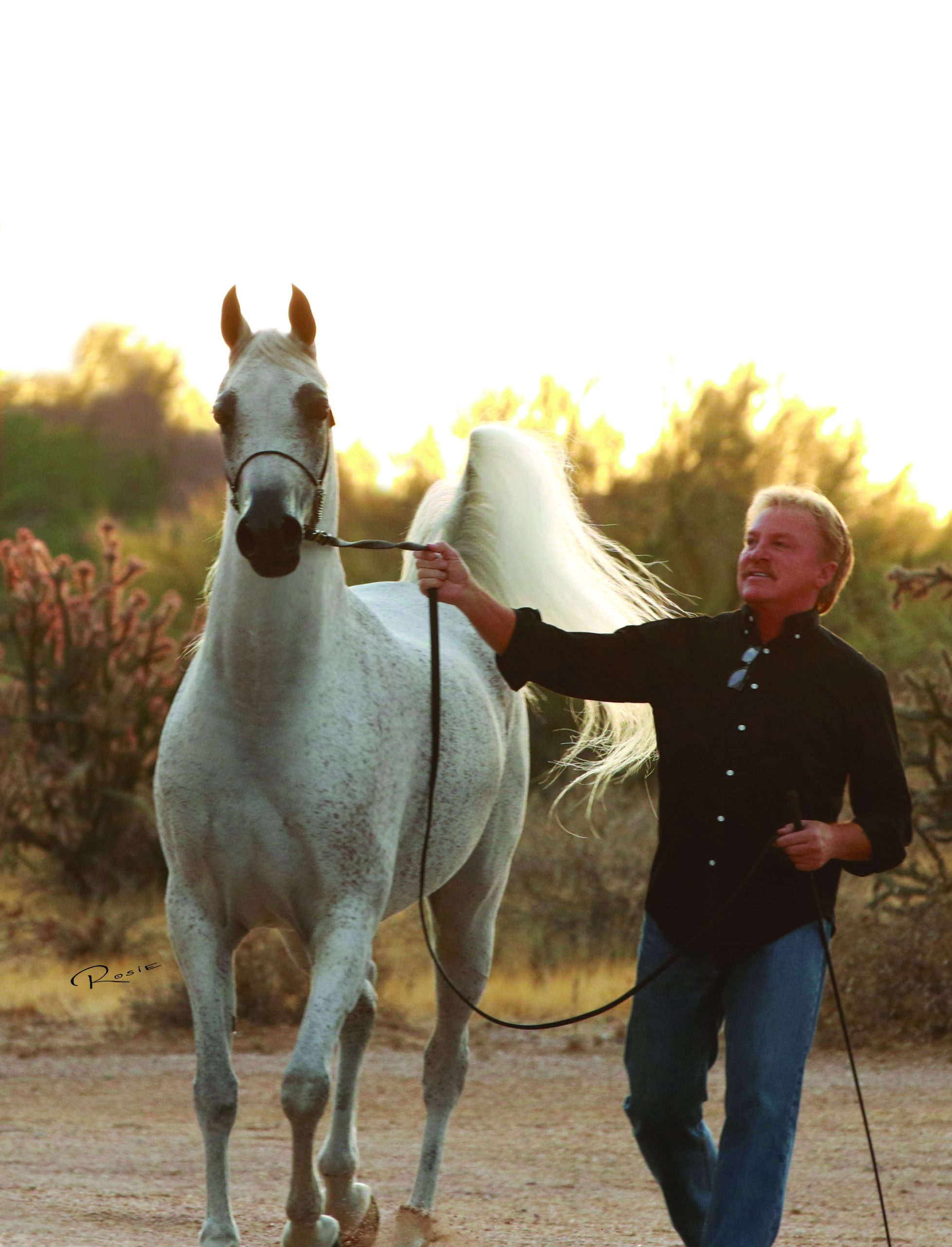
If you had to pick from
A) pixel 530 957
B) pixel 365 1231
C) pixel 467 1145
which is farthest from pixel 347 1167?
pixel 530 957

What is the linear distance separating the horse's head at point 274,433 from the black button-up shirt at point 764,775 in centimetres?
107

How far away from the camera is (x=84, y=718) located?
13734 millimetres

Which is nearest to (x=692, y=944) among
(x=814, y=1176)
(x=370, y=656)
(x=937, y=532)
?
(x=370, y=656)

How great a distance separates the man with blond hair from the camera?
12.3 feet

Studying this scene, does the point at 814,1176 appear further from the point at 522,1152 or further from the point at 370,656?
the point at 370,656

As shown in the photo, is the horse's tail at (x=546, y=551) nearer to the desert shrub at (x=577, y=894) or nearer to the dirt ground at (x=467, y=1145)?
the dirt ground at (x=467, y=1145)

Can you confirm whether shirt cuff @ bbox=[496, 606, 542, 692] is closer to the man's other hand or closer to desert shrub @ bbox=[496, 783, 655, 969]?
the man's other hand

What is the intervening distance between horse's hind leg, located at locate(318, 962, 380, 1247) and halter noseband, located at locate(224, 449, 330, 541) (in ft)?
5.95

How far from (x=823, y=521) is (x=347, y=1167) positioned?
2.59 meters

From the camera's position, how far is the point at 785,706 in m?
3.94

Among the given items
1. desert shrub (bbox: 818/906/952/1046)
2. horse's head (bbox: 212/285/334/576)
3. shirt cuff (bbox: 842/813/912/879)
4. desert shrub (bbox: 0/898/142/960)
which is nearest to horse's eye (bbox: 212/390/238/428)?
horse's head (bbox: 212/285/334/576)

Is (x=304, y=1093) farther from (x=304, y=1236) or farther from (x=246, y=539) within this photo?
(x=246, y=539)

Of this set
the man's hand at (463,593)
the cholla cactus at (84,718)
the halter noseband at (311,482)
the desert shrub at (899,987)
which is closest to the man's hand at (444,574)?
the man's hand at (463,593)

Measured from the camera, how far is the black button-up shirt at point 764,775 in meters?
3.88
